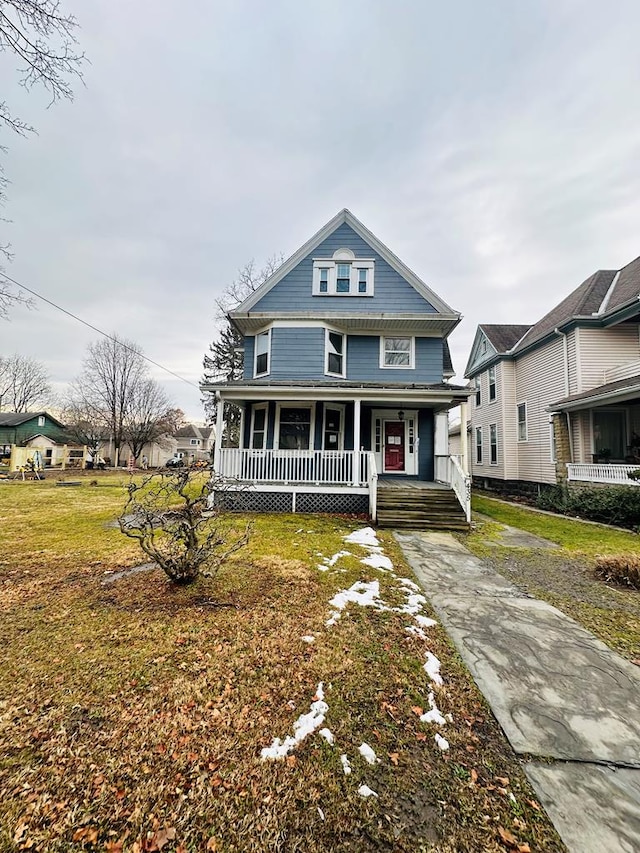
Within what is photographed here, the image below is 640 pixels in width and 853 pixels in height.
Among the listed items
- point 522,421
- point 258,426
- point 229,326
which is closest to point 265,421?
point 258,426

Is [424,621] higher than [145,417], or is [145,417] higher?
[145,417]

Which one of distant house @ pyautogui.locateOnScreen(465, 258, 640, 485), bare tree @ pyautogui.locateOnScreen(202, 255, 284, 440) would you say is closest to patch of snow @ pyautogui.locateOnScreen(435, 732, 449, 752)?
distant house @ pyautogui.locateOnScreen(465, 258, 640, 485)

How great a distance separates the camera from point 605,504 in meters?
11.0

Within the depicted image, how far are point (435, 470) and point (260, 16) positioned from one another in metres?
13.6

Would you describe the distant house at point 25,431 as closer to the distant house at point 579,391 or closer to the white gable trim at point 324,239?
the white gable trim at point 324,239

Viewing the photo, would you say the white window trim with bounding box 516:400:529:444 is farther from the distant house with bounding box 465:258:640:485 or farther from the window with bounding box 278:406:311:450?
the window with bounding box 278:406:311:450

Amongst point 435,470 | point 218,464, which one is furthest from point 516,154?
point 218,464

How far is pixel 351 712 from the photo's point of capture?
2.56 metres

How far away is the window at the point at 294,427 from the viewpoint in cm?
1231

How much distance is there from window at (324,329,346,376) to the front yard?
6.82 m

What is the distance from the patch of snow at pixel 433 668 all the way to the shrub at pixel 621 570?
418 cm

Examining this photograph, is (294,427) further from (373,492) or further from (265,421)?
(373,492)

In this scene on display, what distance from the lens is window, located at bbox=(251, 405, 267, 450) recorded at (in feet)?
41.2

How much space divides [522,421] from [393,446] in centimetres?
965
